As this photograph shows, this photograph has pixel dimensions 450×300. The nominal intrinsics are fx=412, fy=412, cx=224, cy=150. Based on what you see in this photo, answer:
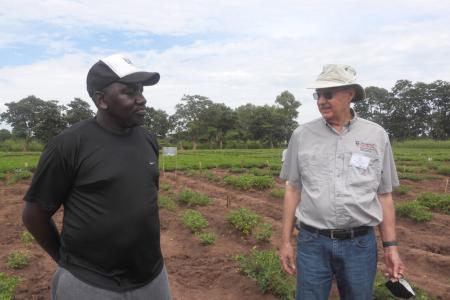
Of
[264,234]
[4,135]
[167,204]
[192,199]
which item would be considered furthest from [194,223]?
[4,135]

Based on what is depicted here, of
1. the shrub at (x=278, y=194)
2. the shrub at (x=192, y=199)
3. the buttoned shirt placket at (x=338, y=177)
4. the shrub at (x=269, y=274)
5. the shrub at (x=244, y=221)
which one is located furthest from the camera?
the shrub at (x=278, y=194)

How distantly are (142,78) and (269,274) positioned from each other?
2.93 meters

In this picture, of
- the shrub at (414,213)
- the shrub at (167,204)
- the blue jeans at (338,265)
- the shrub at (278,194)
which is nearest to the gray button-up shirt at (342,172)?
the blue jeans at (338,265)

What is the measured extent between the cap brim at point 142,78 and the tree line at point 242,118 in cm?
4370

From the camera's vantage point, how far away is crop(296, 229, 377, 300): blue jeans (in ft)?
8.70

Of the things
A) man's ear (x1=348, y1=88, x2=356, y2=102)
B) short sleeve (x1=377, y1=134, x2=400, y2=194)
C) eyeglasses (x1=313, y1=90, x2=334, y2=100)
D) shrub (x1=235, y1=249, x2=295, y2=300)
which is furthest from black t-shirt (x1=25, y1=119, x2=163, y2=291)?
shrub (x1=235, y1=249, x2=295, y2=300)

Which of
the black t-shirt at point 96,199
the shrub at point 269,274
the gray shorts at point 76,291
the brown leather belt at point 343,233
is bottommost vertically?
the shrub at point 269,274

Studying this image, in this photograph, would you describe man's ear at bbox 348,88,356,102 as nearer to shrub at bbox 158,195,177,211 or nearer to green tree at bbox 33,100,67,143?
shrub at bbox 158,195,177,211

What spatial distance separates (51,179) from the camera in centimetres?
201

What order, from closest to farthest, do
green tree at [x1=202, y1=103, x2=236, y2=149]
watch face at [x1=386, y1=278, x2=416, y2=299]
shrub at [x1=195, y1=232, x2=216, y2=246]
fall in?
watch face at [x1=386, y1=278, x2=416, y2=299], shrub at [x1=195, y1=232, x2=216, y2=246], green tree at [x1=202, y1=103, x2=236, y2=149]

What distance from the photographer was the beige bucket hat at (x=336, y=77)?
2709mm

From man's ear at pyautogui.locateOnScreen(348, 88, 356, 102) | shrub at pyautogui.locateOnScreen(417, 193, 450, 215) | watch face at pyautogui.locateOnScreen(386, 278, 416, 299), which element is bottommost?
shrub at pyautogui.locateOnScreen(417, 193, 450, 215)

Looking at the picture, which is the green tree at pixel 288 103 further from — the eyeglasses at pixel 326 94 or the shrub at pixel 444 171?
the eyeglasses at pixel 326 94

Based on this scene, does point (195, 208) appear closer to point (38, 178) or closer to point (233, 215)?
point (233, 215)
